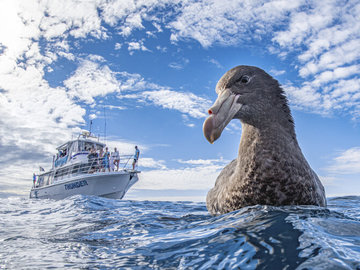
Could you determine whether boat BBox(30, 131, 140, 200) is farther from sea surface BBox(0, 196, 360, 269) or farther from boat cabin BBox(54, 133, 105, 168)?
sea surface BBox(0, 196, 360, 269)

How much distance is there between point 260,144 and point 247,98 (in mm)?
711

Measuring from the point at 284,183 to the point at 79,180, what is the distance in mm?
20140

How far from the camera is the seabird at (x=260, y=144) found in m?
3.20

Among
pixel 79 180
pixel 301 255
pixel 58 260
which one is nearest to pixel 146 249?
pixel 58 260

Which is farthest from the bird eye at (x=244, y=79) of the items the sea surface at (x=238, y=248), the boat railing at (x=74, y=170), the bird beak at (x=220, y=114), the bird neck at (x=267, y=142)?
the boat railing at (x=74, y=170)

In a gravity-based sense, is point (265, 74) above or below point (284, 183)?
above

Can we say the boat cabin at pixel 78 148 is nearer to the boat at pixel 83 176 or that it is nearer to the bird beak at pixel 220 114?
the boat at pixel 83 176

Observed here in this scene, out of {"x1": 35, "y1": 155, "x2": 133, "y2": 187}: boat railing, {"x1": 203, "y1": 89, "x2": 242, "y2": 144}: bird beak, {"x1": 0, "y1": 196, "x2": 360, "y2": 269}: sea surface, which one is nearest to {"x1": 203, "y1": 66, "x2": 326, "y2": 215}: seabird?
{"x1": 203, "y1": 89, "x2": 242, "y2": 144}: bird beak

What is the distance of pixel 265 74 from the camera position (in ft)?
13.2

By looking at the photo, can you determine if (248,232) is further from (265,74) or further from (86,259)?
(265,74)

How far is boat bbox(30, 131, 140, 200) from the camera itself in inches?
808

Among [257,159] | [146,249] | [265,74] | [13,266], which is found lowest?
[13,266]

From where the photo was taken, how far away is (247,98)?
146 inches

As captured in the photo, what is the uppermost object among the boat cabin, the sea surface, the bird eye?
the boat cabin
